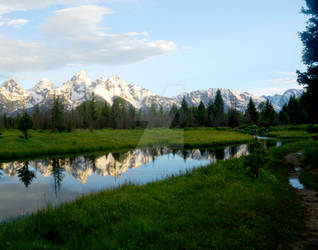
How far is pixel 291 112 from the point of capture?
4422 inches

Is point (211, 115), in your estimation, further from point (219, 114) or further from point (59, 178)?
point (59, 178)

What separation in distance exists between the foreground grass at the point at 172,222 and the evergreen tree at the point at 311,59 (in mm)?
11277

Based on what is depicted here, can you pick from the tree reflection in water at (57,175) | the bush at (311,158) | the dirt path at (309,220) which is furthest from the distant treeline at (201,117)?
the dirt path at (309,220)

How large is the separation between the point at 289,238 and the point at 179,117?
12818 centimetres

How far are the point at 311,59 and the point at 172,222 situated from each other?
68.3ft

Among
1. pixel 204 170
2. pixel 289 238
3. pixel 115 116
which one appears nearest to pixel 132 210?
pixel 289 238

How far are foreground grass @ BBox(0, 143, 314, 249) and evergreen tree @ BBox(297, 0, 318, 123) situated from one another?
1128 cm

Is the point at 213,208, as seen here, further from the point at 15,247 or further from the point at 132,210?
the point at 15,247

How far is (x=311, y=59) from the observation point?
21.8 metres

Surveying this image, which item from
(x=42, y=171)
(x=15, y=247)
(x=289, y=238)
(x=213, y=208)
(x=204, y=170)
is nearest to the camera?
Answer: (x=15, y=247)

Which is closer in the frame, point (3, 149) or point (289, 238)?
point (289, 238)

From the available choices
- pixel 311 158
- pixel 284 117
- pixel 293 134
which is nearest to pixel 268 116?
pixel 284 117

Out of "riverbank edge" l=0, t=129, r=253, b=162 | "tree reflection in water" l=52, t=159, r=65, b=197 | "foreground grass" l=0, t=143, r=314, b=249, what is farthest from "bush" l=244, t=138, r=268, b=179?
"riverbank edge" l=0, t=129, r=253, b=162

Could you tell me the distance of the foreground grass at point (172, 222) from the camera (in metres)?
7.91
